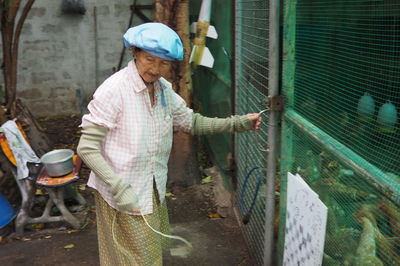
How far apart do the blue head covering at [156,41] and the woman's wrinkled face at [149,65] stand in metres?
0.07

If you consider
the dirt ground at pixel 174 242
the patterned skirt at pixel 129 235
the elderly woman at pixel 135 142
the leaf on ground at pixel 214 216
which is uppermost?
the elderly woman at pixel 135 142

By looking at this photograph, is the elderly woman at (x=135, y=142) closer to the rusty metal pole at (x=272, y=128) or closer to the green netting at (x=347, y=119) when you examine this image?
the rusty metal pole at (x=272, y=128)

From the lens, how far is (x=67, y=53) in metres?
8.41

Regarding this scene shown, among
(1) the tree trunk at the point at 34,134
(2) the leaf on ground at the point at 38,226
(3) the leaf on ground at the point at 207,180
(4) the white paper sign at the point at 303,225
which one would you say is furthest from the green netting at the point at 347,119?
(1) the tree trunk at the point at 34,134

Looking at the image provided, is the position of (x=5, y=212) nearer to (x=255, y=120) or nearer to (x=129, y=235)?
(x=129, y=235)

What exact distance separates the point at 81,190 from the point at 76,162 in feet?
2.49

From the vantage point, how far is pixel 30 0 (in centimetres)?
595

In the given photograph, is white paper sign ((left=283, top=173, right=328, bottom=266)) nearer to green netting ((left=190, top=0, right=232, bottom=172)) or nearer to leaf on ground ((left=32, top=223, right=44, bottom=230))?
green netting ((left=190, top=0, right=232, bottom=172))

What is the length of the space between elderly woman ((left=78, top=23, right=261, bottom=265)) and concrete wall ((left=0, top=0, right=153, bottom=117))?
19.1ft

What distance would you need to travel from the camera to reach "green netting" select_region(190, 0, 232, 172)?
15.7 ft

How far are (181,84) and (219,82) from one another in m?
0.54

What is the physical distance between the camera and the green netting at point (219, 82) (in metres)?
4.77

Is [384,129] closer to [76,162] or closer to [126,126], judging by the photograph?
[126,126]

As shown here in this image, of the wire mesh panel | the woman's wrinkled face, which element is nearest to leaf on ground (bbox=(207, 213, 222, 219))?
the wire mesh panel
